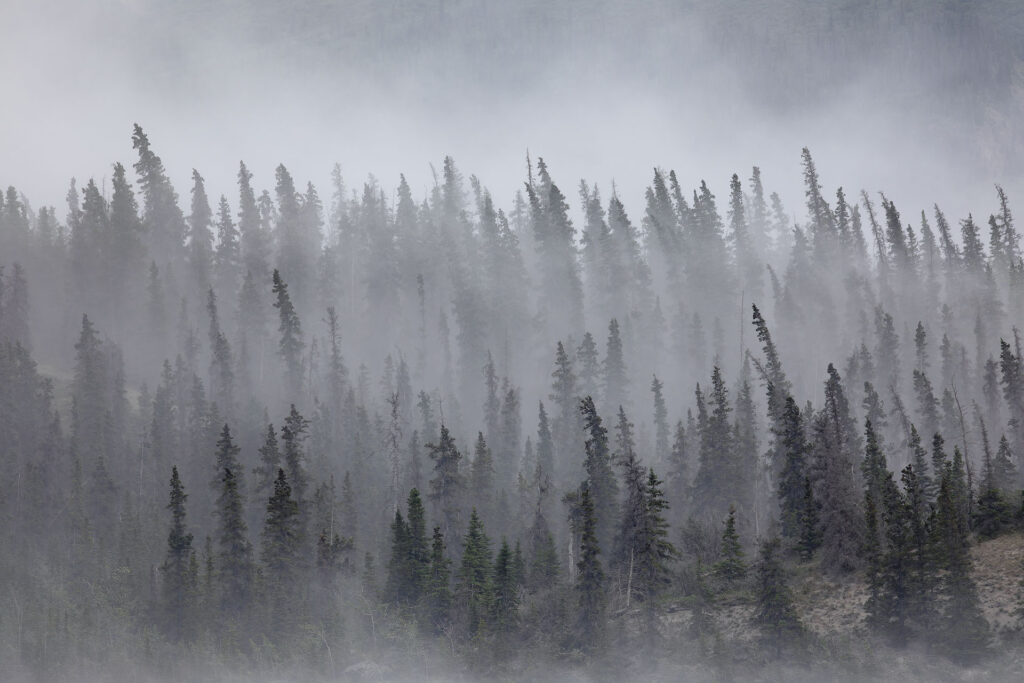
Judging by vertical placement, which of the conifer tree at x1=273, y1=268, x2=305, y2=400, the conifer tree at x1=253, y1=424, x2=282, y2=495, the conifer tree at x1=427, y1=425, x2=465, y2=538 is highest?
the conifer tree at x1=273, y1=268, x2=305, y2=400

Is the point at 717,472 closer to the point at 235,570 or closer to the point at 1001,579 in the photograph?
the point at 1001,579

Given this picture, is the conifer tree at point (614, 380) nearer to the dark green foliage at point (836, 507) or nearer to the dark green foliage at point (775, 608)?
the dark green foliage at point (836, 507)

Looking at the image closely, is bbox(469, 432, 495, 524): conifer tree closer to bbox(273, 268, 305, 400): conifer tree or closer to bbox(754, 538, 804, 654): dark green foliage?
bbox(273, 268, 305, 400): conifer tree

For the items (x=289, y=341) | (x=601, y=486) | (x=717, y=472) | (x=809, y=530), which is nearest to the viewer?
(x=809, y=530)

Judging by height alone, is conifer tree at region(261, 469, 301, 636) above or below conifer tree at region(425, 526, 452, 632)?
above

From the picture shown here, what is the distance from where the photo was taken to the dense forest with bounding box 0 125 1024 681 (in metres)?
62.3

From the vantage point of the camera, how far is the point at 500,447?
11150cm

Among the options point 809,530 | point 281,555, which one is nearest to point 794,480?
point 809,530

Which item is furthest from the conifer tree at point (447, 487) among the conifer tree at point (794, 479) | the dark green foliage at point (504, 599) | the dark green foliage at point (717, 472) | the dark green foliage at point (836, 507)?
the dark green foliage at point (836, 507)

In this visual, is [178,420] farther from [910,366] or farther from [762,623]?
[910,366]

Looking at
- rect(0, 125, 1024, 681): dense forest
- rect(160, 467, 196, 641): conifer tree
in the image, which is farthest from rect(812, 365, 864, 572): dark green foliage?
rect(160, 467, 196, 641): conifer tree

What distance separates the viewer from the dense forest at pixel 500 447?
204 ft

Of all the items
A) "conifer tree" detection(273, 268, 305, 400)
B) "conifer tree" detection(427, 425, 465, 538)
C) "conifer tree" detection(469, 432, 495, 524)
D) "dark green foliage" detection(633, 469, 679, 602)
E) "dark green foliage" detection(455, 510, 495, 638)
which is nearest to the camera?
"dark green foliage" detection(633, 469, 679, 602)

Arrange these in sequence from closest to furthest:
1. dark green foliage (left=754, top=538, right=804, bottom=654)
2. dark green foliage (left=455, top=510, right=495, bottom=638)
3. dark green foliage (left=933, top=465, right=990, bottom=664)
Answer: dark green foliage (left=933, top=465, right=990, bottom=664) → dark green foliage (left=754, top=538, right=804, bottom=654) → dark green foliage (left=455, top=510, right=495, bottom=638)
